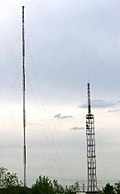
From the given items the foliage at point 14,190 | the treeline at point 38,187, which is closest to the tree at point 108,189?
the treeline at point 38,187

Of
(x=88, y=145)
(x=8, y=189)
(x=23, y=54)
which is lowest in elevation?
(x=8, y=189)

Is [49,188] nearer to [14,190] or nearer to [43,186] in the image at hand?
[43,186]

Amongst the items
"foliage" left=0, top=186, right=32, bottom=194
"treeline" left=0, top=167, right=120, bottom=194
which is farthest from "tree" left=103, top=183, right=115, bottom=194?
"foliage" left=0, top=186, right=32, bottom=194

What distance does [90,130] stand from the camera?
305 ft

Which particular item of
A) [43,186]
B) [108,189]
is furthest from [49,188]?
[108,189]

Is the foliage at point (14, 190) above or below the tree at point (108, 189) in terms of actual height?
below

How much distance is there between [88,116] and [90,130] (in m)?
2.52

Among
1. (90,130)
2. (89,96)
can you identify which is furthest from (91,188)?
(89,96)

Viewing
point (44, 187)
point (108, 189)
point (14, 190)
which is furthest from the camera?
point (108, 189)

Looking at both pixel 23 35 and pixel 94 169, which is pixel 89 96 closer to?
pixel 94 169

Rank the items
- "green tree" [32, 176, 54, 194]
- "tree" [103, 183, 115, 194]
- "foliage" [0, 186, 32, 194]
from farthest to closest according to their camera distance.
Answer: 1. "tree" [103, 183, 115, 194]
2. "green tree" [32, 176, 54, 194]
3. "foliage" [0, 186, 32, 194]

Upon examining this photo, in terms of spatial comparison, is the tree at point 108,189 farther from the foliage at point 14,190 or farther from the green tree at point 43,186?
the foliage at point 14,190

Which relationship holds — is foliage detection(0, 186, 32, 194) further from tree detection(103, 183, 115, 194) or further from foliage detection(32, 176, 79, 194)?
tree detection(103, 183, 115, 194)

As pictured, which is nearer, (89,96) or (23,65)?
(23,65)
